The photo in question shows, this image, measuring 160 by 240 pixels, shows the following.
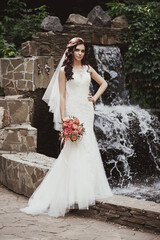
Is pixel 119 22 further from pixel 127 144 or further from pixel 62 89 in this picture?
pixel 62 89

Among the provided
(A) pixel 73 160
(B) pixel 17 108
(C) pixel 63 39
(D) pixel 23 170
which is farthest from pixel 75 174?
(C) pixel 63 39

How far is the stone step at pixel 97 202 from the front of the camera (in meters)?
3.77

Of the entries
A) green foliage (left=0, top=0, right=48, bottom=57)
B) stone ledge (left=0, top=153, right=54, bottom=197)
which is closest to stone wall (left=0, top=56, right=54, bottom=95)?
green foliage (left=0, top=0, right=48, bottom=57)

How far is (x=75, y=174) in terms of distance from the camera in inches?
163

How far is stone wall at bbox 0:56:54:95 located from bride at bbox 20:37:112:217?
341cm

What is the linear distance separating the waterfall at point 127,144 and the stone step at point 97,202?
2216 millimetres

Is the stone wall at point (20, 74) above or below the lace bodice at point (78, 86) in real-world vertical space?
above

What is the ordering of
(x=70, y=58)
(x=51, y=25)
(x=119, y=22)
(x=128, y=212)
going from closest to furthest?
(x=128, y=212) → (x=70, y=58) → (x=51, y=25) → (x=119, y=22)

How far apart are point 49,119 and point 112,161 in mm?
1987

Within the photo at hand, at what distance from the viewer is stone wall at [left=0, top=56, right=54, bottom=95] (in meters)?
7.74

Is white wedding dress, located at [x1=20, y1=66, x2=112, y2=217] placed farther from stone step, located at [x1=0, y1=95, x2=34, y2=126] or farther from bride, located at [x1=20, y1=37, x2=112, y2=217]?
stone step, located at [x1=0, y1=95, x2=34, y2=126]

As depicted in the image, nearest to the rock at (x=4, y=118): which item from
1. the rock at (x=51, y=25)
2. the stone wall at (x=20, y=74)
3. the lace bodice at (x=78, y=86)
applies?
the stone wall at (x=20, y=74)

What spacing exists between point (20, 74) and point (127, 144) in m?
2.96

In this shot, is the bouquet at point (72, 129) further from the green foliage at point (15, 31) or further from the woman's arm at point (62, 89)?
the green foliage at point (15, 31)
